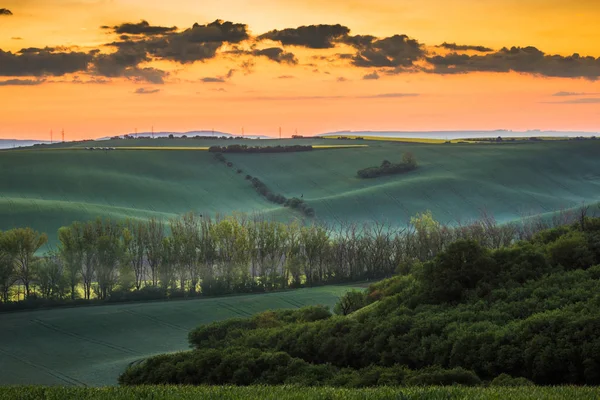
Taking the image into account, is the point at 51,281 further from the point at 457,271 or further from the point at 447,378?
the point at 447,378

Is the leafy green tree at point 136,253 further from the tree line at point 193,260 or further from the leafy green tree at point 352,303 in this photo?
the leafy green tree at point 352,303

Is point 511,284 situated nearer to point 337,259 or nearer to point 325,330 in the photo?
point 325,330

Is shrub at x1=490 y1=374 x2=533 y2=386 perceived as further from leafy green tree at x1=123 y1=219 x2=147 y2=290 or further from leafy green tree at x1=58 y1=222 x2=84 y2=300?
leafy green tree at x1=123 y1=219 x2=147 y2=290

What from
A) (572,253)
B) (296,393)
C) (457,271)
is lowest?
(457,271)

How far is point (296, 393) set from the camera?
21734 mm

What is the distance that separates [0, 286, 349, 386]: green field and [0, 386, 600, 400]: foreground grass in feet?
113

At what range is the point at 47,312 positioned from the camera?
85000 millimetres

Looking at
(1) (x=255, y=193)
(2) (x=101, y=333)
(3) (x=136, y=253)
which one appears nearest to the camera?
(2) (x=101, y=333)

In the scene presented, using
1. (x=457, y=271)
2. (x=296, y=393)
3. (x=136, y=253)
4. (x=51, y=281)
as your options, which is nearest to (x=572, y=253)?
(x=457, y=271)

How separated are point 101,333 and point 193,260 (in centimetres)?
2696

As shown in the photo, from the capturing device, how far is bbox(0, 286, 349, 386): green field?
205 ft

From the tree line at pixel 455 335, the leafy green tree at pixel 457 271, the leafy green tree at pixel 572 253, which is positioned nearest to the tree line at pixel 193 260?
the tree line at pixel 455 335

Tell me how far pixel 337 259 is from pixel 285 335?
61.1 m

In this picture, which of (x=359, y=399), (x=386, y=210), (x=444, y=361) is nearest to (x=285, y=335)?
(x=444, y=361)
